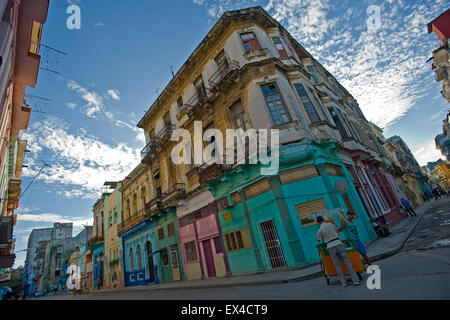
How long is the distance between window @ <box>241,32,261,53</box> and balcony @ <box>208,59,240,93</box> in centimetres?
134

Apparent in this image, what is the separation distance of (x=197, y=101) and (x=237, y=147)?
6104 mm

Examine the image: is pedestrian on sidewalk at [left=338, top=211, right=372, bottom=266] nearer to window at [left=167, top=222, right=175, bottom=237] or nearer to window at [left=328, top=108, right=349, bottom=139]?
window at [left=328, top=108, right=349, bottom=139]

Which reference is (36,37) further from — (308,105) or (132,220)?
(132,220)

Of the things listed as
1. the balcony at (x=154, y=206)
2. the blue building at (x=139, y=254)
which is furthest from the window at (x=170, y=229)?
the blue building at (x=139, y=254)

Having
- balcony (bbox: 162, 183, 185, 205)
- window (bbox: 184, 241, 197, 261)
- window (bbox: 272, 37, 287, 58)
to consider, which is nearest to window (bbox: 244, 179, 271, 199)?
window (bbox: 184, 241, 197, 261)

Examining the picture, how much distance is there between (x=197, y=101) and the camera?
16250 millimetres

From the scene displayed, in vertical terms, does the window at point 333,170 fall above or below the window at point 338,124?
below

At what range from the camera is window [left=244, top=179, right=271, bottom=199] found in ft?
34.6

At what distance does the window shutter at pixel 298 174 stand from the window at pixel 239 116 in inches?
136

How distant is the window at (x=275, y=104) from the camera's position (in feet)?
37.6

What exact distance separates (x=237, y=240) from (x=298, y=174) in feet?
15.4

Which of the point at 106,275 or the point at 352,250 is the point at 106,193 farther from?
the point at 352,250

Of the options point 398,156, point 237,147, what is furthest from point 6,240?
point 398,156

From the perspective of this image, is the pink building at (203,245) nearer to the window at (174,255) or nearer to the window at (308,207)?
the window at (174,255)
